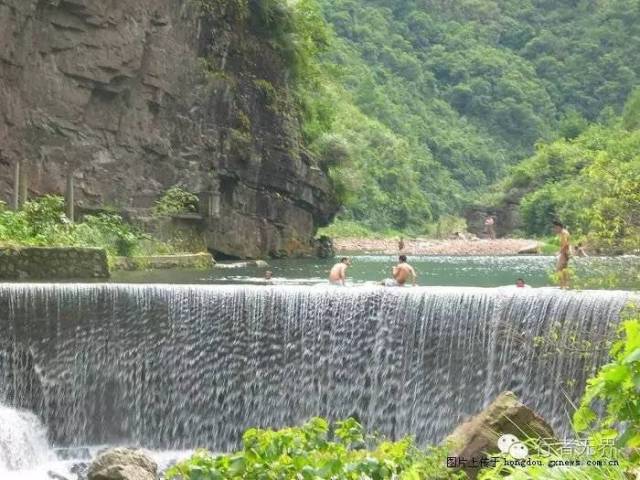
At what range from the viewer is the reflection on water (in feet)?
70.7

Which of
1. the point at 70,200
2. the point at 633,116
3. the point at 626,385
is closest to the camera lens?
the point at 626,385

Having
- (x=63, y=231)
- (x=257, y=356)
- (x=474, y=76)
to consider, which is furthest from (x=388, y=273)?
(x=474, y=76)

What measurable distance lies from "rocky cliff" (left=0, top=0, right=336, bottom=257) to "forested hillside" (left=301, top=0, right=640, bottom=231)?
161 feet

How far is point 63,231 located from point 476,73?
279 feet

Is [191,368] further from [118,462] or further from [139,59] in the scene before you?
[139,59]

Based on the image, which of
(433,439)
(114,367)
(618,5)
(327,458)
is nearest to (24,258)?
(114,367)

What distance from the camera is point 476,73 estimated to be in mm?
103938

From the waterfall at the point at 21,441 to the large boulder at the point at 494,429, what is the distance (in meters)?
6.43

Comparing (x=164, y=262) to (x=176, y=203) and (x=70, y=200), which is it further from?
(x=176, y=203)

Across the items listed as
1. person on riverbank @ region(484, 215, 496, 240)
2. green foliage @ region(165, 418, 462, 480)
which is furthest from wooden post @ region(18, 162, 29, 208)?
person on riverbank @ region(484, 215, 496, 240)

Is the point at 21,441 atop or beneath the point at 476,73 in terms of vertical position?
beneath

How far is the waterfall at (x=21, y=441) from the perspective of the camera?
44.0ft

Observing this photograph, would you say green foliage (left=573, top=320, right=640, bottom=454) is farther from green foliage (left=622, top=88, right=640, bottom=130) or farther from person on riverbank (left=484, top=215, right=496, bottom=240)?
green foliage (left=622, top=88, right=640, bottom=130)

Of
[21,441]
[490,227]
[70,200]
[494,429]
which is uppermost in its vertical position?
[490,227]
